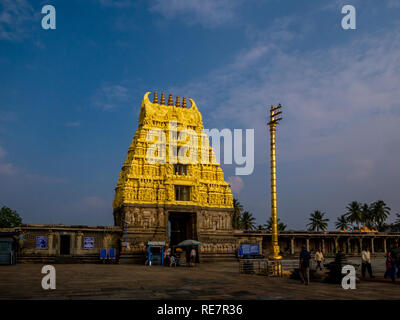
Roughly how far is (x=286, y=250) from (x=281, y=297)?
45.5 meters

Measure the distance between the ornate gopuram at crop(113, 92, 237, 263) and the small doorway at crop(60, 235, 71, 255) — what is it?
5375 millimetres

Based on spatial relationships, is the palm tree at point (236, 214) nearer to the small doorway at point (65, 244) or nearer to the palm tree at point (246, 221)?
the palm tree at point (246, 221)

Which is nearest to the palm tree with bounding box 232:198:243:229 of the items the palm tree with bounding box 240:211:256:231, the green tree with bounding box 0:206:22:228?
the palm tree with bounding box 240:211:256:231

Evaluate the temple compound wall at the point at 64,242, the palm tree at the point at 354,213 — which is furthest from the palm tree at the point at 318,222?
the temple compound wall at the point at 64,242

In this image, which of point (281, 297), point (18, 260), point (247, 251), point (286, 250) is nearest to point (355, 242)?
point (286, 250)

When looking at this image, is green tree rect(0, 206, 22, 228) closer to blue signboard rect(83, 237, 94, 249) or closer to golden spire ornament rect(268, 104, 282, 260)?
blue signboard rect(83, 237, 94, 249)

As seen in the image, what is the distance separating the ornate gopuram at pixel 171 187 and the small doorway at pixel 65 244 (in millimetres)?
5375

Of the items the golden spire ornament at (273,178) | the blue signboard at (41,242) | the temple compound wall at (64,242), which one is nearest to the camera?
the golden spire ornament at (273,178)

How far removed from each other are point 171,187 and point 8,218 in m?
35.7

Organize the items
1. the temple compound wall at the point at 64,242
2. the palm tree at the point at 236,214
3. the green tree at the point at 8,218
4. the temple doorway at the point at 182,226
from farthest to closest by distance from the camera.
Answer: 1. the palm tree at the point at 236,214
2. the green tree at the point at 8,218
3. the temple doorway at the point at 182,226
4. the temple compound wall at the point at 64,242

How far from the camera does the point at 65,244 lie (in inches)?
1500

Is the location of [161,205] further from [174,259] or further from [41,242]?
[41,242]

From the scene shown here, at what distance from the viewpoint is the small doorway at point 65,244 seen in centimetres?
3775

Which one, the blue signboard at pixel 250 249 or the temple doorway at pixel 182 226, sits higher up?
the temple doorway at pixel 182 226
